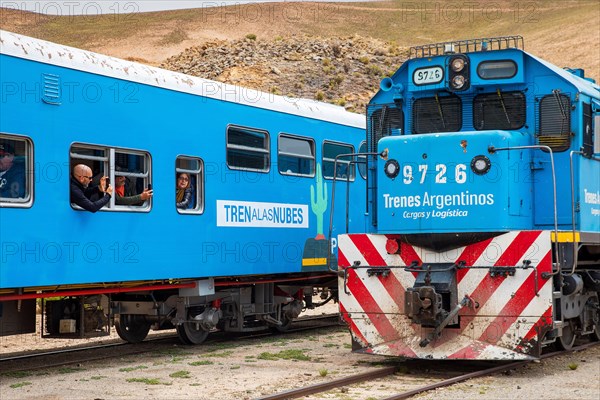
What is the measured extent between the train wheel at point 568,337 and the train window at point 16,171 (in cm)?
664

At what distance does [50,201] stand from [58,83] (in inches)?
53.6

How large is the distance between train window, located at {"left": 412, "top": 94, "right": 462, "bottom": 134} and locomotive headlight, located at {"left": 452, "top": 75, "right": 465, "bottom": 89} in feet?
0.88

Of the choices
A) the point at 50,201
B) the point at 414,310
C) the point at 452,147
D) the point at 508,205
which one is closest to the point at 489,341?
the point at 414,310

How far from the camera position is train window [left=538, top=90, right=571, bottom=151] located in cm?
1012

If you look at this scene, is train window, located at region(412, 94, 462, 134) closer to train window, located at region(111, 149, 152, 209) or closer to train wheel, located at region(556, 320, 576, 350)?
train wheel, located at region(556, 320, 576, 350)

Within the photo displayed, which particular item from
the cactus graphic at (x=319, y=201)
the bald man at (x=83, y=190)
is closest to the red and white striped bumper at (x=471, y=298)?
the bald man at (x=83, y=190)

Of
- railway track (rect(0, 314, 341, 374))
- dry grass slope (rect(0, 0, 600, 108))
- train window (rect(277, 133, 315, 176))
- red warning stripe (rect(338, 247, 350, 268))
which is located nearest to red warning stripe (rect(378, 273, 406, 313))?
red warning stripe (rect(338, 247, 350, 268))

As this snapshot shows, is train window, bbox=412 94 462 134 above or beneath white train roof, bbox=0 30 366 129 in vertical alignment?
beneath

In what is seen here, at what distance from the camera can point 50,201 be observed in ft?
31.8

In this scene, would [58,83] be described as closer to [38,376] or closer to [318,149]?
[38,376]

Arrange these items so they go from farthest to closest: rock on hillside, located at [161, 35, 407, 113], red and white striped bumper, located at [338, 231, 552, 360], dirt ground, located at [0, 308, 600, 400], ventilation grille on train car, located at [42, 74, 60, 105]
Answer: rock on hillside, located at [161, 35, 407, 113] < ventilation grille on train car, located at [42, 74, 60, 105] < red and white striped bumper, located at [338, 231, 552, 360] < dirt ground, located at [0, 308, 600, 400]

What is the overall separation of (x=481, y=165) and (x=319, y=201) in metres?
5.03

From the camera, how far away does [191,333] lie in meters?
12.9

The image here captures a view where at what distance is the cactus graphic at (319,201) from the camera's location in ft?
47.1
